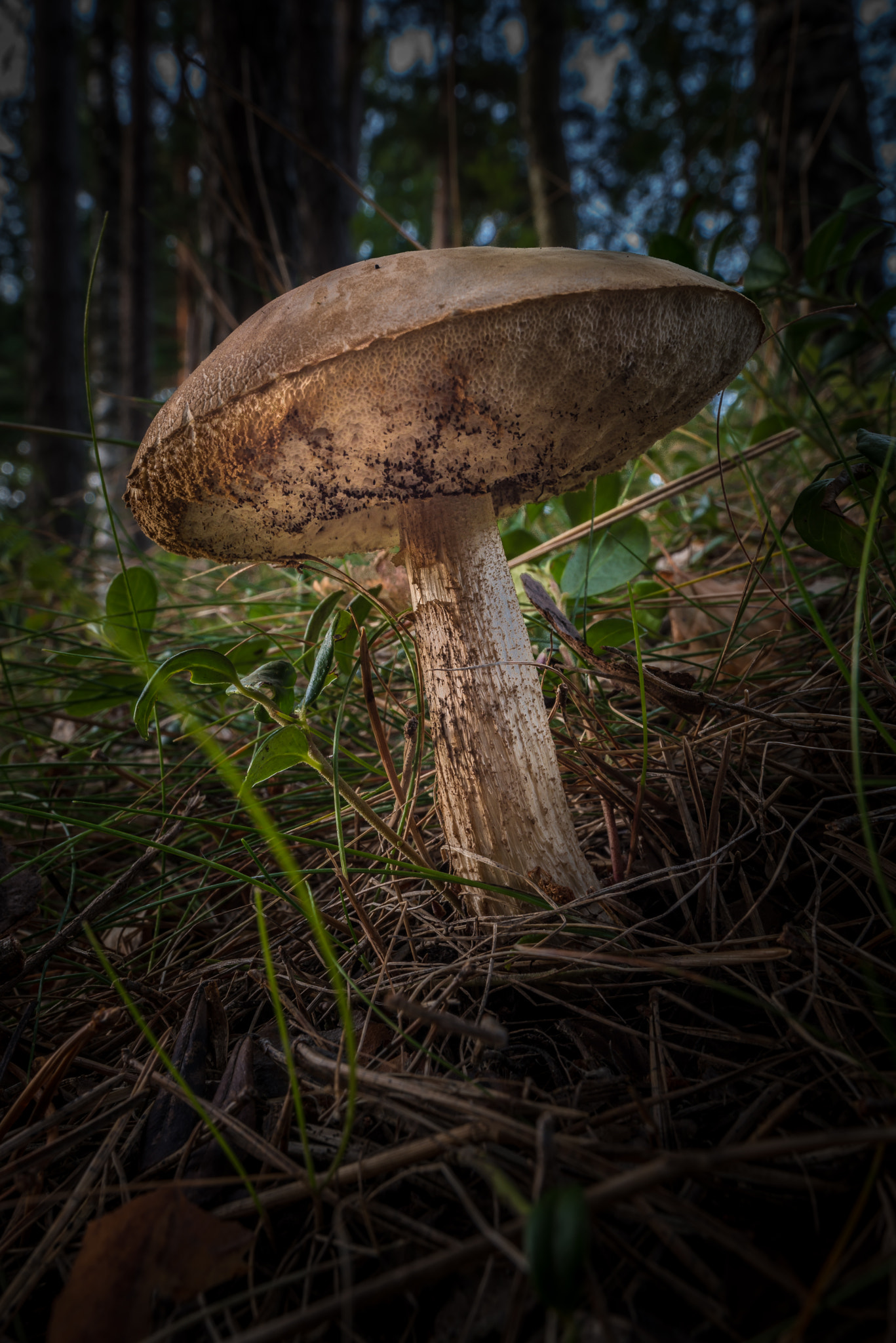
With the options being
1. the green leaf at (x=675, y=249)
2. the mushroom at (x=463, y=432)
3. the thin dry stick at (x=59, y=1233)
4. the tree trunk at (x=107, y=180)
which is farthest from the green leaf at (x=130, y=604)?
the tree trunk at (x=107, y=180)

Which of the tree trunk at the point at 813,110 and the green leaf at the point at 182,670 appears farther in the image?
the tree trunk at the point at 813,110

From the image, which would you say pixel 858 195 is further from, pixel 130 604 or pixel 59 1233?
pixel 59 1233

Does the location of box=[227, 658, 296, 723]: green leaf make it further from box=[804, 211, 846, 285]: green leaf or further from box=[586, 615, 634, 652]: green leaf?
box=[804, 211, 846, 285]: green leaf

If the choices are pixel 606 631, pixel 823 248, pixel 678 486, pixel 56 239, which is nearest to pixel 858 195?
pixel 823 248

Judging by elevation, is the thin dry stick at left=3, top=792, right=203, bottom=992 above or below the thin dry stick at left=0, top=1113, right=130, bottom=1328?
above

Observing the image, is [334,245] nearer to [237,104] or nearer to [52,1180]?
[237,104]

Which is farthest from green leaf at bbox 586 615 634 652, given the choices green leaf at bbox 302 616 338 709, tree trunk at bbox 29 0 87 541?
tree trunk at bbox 29 0 87 541

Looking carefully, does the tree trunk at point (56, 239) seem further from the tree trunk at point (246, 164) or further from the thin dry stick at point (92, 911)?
the thin dry stick at point (92, 911)
